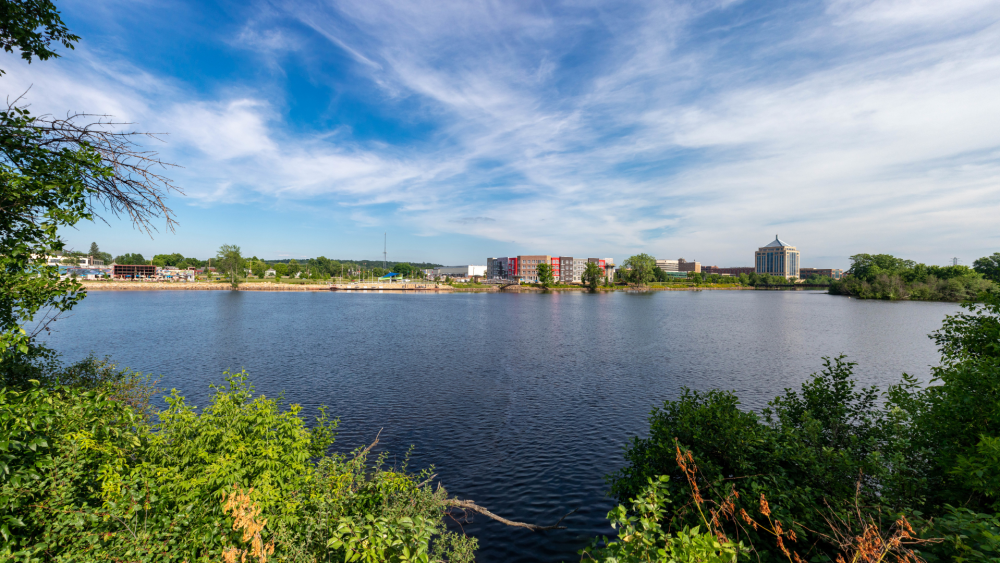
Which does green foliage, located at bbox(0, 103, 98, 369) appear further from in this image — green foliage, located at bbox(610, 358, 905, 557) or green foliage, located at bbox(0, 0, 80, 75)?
green foliage, located at bbox(610, 358, 905, 557)

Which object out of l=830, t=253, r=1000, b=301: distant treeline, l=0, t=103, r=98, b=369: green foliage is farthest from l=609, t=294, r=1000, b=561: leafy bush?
l=830, t=253, r=1000, b=301: distant treeline

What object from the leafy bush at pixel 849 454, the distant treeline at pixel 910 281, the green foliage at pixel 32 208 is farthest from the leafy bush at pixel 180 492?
the distant treeline at pixel 910 281

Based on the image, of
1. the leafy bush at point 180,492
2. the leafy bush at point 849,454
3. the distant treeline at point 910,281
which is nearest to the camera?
the leafy bush at point 180,492

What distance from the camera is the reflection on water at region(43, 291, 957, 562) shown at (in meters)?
16.7

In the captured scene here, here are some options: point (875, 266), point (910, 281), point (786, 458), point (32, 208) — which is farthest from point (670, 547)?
point (875, 266)

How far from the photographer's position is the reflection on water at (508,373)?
16.7m

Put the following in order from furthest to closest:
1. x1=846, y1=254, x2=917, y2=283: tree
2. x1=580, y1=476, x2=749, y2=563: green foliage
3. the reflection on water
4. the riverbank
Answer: the riverbank < x1=846, y1=254, x2=917, y2=283: tree < the reflection on water < x1=580, y1=476, x2=749, y2=563: green foliage

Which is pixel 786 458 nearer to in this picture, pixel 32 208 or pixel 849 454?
pixel 849 454

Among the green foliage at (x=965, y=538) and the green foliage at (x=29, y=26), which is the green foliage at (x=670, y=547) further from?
the green foliage at (x=29, y=26)

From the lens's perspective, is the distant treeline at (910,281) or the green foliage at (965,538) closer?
the green foliage at (965,538)

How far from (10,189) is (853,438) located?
63.4 feet

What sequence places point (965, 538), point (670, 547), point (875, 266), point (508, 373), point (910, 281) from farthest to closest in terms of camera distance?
point (875, 266)
point (910, 281)
point (508, 373)
point (965, 538)
point (670, 547)

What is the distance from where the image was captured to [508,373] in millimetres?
34344

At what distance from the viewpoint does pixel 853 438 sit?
35.6ft
